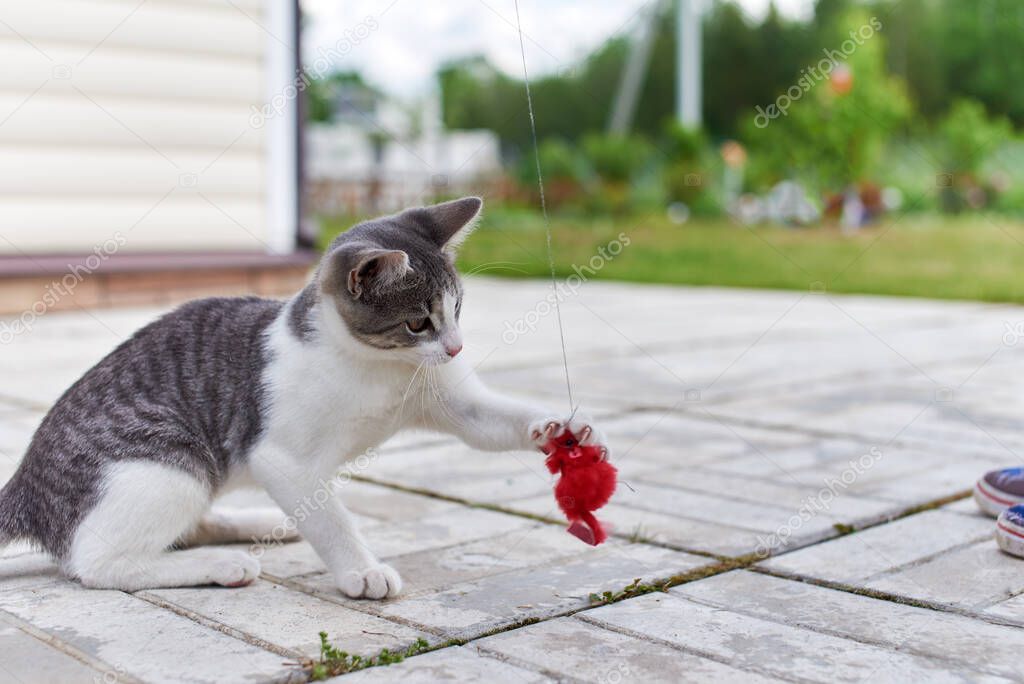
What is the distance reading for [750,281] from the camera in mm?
9914

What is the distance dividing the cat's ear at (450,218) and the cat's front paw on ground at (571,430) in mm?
491

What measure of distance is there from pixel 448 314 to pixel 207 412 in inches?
22.9

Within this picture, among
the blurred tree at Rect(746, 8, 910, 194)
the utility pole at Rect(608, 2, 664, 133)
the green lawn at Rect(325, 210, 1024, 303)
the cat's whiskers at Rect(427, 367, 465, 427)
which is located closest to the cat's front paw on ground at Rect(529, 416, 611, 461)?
the cat's whiskers at Rect(427, 367, 465, 427)

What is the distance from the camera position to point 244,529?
2818 millimetres

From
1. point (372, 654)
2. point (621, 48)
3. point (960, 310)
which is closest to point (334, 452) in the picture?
point (372, 654)

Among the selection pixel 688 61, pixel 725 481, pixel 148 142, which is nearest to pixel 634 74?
pixel 688 61

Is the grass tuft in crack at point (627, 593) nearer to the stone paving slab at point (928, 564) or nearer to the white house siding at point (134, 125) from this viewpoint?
the stone paving slab at point (928, 564)

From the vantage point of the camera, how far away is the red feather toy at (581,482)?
2240 mm

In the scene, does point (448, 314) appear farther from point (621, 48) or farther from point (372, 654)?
point (621, 48)

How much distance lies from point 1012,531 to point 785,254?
9430 millimetres

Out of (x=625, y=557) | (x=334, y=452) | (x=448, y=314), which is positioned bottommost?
(x=625, y=557)
